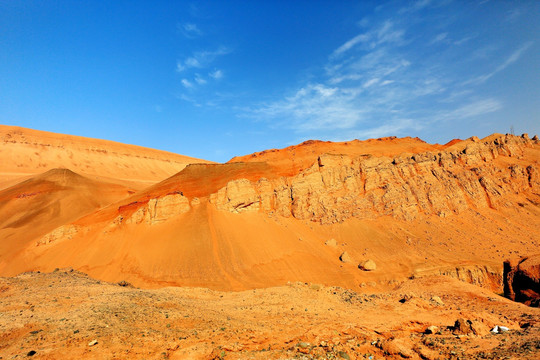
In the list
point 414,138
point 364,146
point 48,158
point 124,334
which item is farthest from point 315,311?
point 48,158

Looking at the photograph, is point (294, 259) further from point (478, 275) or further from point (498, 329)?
point (498, 329)

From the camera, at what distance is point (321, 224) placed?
25500 millimetres

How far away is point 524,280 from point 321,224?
1340 centimetres

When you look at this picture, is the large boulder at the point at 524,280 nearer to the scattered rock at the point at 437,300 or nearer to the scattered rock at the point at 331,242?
the scattered rock at the point at 437,300

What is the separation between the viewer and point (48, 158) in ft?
236

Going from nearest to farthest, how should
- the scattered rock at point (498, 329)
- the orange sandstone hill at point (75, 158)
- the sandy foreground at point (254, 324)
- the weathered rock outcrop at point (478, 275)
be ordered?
the sandy foreground at point (254, 324), the scattered rock at point (498, 329), the weathered rock outcrop at point (478, 275), the orange sandstone hill at point (75, 158)

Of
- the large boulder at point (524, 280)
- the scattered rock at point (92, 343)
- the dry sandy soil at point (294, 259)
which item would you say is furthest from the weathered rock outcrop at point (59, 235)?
the large boulder at point (524, 280)

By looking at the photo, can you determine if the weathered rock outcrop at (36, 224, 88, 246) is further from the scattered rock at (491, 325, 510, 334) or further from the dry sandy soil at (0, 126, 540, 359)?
the scattered rock at (491, 325, 510, 334)

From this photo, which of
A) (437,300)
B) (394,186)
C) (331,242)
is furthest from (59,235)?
(394,186)

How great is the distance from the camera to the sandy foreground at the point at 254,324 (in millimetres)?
8148

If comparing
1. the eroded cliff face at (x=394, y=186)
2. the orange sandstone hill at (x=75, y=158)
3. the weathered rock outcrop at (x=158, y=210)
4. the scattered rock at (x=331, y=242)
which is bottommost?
the scattered rock at (x=331, y=242)

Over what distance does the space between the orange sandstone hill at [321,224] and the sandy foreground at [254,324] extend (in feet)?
16.7

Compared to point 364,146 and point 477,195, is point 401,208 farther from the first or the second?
point 364,146

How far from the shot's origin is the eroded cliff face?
25531 millimetres
